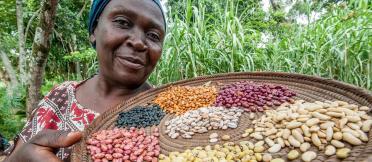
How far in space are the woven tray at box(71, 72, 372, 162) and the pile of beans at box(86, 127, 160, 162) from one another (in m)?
0.03

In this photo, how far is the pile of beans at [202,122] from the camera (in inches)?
46.8

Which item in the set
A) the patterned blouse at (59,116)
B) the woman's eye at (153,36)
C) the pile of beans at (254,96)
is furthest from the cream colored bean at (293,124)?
the patterned blouse at (59,116)

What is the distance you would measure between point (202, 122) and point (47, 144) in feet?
1.83

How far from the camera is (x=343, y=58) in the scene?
1.94 m

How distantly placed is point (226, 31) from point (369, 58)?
1.04 meters

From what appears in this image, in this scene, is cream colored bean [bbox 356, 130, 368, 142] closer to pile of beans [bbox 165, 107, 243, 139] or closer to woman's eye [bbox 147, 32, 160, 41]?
pile of beans [bbox 165, 107, 243, 139]

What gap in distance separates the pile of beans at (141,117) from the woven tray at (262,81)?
29 mm

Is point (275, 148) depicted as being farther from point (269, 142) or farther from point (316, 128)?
point (316, 128)

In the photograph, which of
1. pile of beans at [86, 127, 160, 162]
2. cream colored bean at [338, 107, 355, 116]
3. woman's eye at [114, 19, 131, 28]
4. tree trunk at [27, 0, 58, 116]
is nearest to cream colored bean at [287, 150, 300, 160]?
cream colored bean at [338, 107, 355, 116]

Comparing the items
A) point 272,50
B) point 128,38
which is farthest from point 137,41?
point 272,50

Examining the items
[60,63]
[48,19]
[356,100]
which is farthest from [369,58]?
[60,63]

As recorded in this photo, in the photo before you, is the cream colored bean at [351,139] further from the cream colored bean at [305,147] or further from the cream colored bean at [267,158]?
the cream colored bean at [267,158]

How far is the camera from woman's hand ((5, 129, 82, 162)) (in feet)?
3.26

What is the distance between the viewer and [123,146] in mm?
1110
